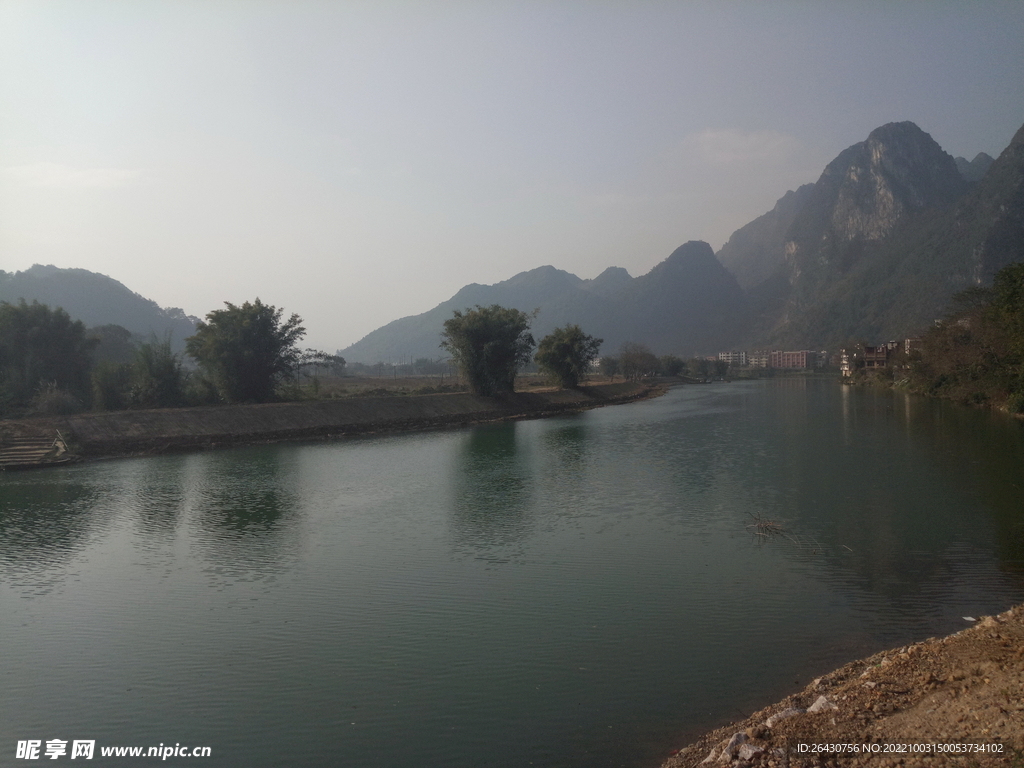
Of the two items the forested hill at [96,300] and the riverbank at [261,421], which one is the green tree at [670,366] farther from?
the forested hill at [96,300]

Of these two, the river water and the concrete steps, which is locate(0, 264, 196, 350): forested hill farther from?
the river water

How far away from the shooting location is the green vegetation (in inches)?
1410

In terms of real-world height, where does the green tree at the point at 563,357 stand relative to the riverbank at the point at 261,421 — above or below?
above

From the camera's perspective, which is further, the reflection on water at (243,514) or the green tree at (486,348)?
the green tree at (486,348)

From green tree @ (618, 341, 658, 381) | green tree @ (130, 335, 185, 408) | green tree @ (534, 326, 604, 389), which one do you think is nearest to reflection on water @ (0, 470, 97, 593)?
green tree @ (130, 335, 185, 408)

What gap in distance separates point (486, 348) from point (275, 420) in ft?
65.0

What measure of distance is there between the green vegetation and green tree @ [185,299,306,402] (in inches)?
1643

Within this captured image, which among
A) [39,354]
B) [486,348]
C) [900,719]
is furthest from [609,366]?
[900,719]

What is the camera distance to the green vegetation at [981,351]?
35.8 m

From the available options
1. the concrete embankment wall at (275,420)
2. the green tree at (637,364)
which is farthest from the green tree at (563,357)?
the green tree at (637,364)

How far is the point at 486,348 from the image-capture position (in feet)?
174

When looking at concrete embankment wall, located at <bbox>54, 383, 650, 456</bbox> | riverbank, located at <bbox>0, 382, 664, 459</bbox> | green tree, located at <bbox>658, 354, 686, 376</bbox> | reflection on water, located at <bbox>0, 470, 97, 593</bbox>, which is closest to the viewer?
reflection on water, located at <bbox>0, 470, 97, 593</bbox>

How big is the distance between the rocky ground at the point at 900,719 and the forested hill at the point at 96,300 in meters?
143

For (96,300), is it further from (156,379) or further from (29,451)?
(29,451)
